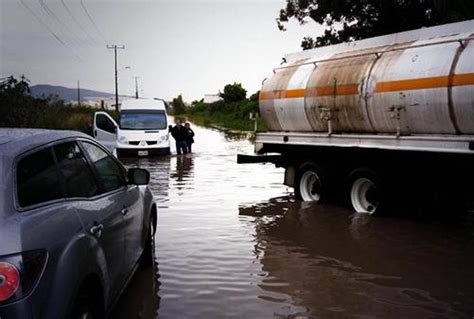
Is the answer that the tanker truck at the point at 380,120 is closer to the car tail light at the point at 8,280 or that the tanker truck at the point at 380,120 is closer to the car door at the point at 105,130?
the car tail light at the point at 8,280

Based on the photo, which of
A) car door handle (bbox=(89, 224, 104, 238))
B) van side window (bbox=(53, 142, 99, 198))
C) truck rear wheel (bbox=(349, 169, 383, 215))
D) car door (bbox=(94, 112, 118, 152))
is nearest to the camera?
car door handle (bbox=(89, 224, 104, 238))

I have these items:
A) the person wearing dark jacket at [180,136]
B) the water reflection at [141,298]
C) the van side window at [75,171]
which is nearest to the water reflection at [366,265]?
the water reflection at [141,298]

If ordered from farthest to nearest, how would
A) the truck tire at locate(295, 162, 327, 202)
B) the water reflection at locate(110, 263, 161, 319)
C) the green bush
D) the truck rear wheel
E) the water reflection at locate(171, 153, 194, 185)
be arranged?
the green bush, the water reflection at locate(171, 153, 194, 185), the truck tire at locate(295, 162, 327, 202), the truck rear wheel, the water reflection at locate(110, 263, 161, 319)

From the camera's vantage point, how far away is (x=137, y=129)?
24.3 metres

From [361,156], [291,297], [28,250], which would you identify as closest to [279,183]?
[361,156]

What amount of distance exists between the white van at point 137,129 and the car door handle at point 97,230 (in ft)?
65.3

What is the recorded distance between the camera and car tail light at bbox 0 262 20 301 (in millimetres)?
2652

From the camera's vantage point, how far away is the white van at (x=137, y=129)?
23703 millimetres

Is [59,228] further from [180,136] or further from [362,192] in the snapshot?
[180,136]

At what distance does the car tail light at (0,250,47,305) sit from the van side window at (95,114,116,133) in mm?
22815

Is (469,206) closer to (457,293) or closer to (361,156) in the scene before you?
(361,156)

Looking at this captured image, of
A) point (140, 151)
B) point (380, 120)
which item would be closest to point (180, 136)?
point (140, 151)

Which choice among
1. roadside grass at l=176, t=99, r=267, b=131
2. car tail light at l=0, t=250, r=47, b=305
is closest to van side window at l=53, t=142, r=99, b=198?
car tail light at l=0, t=250, r=47, b=305

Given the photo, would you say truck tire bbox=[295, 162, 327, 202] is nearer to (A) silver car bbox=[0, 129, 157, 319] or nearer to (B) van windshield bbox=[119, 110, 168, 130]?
(A) silver car bbox=[0, 129, 157, 319]
